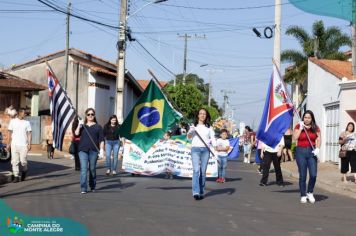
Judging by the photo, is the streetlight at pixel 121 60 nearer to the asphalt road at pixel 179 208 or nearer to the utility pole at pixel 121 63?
the utility pole at pixel 121 63

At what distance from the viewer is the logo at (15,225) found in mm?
7653

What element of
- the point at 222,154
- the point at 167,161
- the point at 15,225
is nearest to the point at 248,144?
the point at 222,154

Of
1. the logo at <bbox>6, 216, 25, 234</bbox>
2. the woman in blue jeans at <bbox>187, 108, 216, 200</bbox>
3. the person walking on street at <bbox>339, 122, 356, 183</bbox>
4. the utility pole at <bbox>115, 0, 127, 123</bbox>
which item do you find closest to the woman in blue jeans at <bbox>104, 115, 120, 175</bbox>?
the woman in blue jeans at <bbox>187, 108, 216, 200</bbox>

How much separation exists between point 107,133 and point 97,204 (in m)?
6.52

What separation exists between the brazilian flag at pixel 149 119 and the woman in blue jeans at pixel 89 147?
110cm

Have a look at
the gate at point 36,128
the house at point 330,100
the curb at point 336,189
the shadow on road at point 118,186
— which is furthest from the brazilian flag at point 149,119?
the gate at point 36,128

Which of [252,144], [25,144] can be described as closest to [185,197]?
[25,144]

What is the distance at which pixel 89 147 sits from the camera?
481 inches

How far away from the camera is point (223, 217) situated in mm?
9477

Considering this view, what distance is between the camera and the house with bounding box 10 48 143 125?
117 feet

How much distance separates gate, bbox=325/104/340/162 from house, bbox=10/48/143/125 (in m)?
15.0

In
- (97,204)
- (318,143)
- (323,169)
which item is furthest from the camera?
(323,169)

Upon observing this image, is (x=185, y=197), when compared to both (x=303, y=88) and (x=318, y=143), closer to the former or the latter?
(x=318, y=143)

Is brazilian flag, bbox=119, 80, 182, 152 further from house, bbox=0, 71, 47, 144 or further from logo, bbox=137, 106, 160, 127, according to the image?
house, bbox=0, 71, 47, 144
